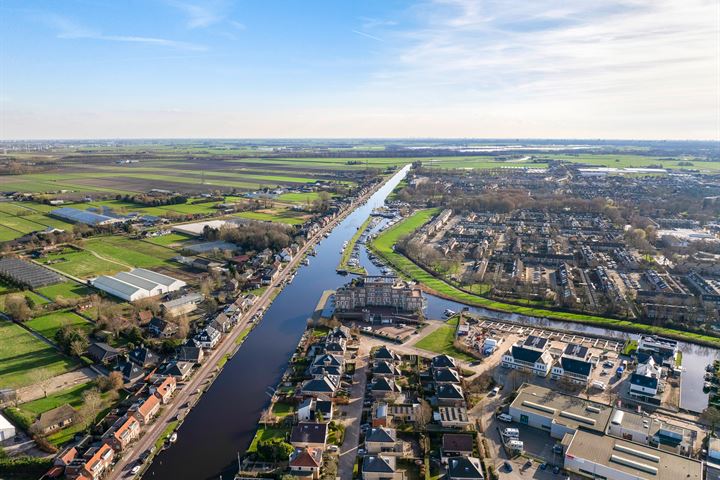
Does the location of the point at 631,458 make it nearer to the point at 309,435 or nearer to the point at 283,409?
the point at 309,435

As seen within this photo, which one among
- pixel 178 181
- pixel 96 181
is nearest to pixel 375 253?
pixel 178 181

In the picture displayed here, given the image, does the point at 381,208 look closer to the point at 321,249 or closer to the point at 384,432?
the point at 321,249

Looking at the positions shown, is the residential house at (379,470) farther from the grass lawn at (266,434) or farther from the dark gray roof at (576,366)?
the dark gray roof at (576,366)

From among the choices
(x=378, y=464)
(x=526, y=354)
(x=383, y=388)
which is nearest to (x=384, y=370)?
(x=383, y=388)

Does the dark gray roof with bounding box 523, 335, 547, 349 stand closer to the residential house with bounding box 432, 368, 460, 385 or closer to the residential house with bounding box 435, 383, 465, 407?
the residential house with bounding box 432, 368, 460, 385

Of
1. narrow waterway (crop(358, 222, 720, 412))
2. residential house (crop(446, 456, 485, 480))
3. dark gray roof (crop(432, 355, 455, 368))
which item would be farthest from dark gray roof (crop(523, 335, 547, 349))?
residential house (crop(446, 456, 485, 480))
